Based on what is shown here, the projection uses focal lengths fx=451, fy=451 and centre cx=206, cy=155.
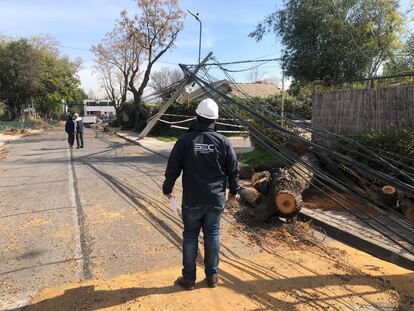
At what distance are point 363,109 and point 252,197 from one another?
4.43 metres

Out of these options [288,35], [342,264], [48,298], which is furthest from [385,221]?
[288,35]

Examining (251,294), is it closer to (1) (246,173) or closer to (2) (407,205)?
(2) (407,205)

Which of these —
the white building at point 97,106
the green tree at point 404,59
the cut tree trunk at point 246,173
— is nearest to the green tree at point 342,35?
the green tree at point 404,59

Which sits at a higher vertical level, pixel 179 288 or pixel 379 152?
pixel 379 152

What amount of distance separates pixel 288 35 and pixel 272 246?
1007 cm

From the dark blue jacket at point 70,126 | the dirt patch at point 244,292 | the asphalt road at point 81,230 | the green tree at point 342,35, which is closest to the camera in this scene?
the dirt patch at point 244,292

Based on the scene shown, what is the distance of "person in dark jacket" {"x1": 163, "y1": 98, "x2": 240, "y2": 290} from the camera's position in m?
4.41

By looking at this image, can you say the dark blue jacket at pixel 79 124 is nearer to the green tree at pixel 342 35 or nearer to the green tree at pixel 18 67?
the green tree at pixel 342 35

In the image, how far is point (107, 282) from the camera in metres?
4.68

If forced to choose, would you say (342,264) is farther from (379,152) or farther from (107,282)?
(379,152)

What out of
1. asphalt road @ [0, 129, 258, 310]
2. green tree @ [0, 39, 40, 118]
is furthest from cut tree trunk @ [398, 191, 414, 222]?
green tree @ [0, 39, 40, 118]

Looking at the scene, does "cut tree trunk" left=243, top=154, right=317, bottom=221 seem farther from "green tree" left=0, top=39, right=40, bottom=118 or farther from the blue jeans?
"green tree" left=0, top=39, right=40, bottom=118

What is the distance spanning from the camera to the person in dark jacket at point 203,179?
4.41 metres

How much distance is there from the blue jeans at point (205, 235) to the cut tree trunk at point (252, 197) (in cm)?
279
